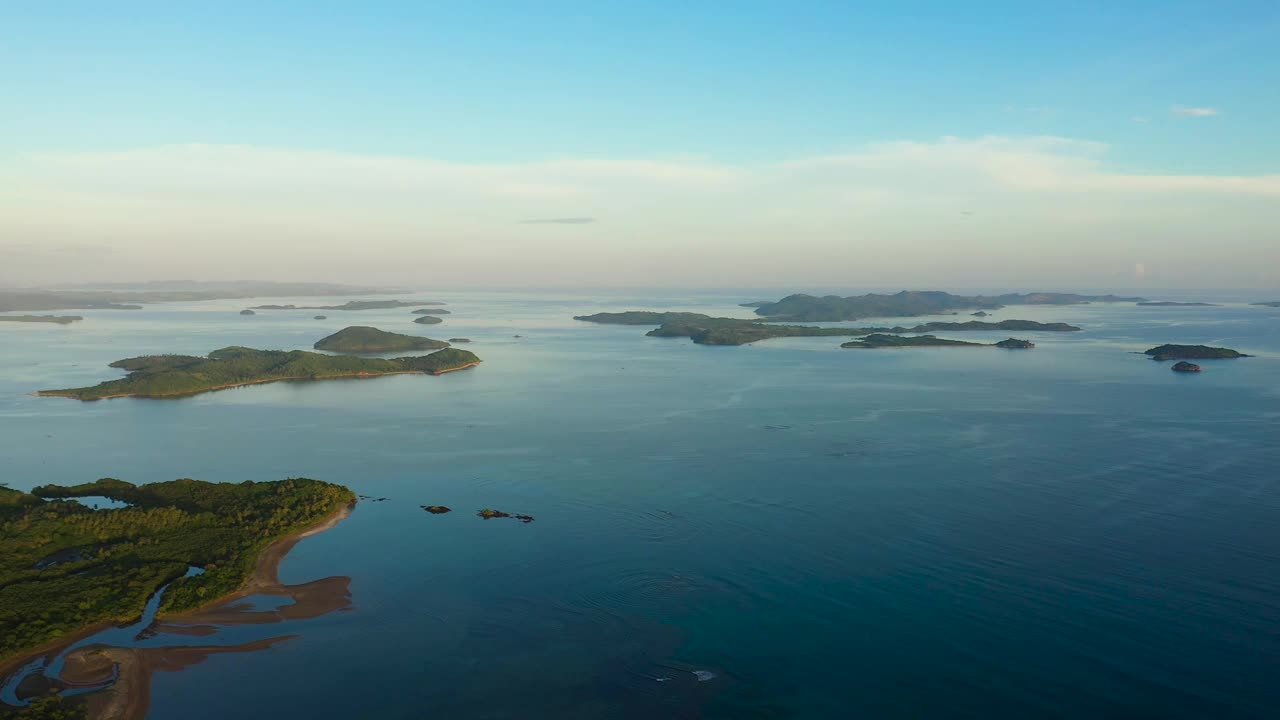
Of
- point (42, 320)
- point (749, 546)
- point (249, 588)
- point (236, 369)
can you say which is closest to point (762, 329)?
point (236, 369)

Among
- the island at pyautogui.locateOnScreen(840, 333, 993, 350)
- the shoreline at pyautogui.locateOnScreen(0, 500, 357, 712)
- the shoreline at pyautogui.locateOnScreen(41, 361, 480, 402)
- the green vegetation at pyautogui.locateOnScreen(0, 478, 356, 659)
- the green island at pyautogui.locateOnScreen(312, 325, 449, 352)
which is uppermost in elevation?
the island at pyautogui.locateOnScreen(840, 333, 993, 350)

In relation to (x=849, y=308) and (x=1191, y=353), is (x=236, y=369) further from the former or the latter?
(x=849, y=308)

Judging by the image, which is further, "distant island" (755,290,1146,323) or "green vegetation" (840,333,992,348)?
"distant island" (755,290,1146,323)

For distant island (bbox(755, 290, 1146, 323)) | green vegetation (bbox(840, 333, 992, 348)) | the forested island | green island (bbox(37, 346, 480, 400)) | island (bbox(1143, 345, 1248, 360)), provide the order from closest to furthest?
green island (bbox(37, 346, 480, 400)), island (bbox(1143, 345, 1248, 360)), the forested island, green vegetation (bbox(840, 333, 992, 348)), distant island (bbox(755, 290, 1146, 323))

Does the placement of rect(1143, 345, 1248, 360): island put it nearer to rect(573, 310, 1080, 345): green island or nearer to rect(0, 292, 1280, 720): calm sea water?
rect(0, 292, 1280, 720): calm sea water

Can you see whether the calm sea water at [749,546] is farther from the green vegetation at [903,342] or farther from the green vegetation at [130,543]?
the green vegetation at [903,342]

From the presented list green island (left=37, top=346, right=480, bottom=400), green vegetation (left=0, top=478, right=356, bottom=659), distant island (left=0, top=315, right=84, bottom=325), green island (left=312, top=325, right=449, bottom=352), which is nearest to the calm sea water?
green vegetation (left=0, top=478, right=356, bottom=659)

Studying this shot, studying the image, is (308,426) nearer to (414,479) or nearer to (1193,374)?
(414,479)
